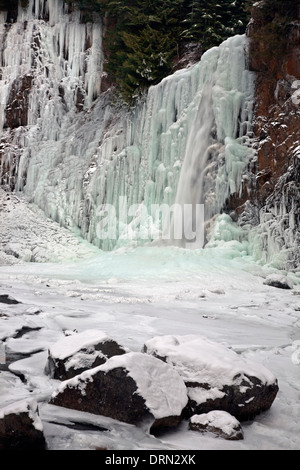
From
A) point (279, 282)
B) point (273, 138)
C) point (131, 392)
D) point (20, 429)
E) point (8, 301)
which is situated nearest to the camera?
point (20, 429)

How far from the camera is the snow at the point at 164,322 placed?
79.1 inches

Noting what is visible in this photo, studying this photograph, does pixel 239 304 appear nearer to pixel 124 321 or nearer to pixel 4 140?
pixel 124 321

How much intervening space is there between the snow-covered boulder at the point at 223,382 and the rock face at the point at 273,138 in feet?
26.4

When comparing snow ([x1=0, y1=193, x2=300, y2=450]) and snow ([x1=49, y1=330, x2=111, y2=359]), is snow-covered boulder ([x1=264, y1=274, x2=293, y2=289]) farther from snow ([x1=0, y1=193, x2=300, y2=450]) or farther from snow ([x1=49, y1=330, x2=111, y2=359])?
snow ([x1=49, y1=330, x2=111, y2=359])

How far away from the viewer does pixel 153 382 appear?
2172 millimetres

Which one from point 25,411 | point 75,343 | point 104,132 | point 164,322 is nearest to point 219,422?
point 25,411

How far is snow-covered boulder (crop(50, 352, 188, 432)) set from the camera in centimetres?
207

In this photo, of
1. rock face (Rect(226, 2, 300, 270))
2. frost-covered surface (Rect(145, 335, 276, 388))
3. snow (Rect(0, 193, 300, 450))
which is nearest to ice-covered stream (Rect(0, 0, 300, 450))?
snow (Rect(0, 193, 300, 450))

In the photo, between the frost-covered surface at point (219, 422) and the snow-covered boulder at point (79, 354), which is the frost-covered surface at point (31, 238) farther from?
the frost-covered surface at point (219, 422)

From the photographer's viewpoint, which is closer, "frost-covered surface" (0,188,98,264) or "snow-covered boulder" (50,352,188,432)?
"snow-covered boulder" (50,352,188,432)

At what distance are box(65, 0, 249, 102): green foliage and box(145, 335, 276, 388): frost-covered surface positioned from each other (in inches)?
593

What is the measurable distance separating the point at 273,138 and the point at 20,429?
11.3 m

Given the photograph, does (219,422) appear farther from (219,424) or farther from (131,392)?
(131,392)

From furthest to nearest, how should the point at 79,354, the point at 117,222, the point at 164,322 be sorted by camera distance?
1. the point at 117,222
2. the point at 164,322
3. the point at 79,354
